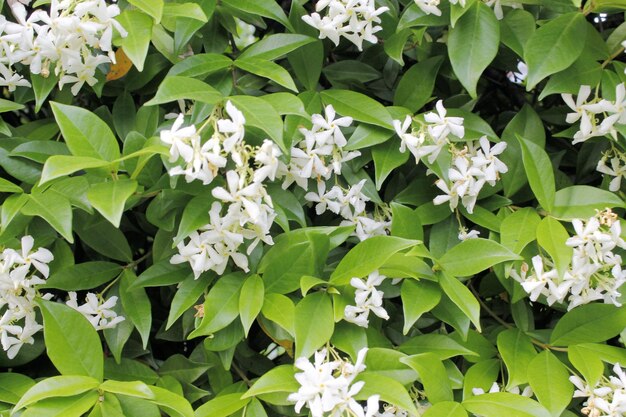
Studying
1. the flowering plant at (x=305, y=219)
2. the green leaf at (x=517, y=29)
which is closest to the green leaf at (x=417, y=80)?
the flowering plant at (x=305, y=219)

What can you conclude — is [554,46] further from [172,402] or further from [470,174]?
[172,402]

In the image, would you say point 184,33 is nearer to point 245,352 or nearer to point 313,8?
point 313,8

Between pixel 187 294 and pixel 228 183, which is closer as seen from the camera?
pixel 228 183

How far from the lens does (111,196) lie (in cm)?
98

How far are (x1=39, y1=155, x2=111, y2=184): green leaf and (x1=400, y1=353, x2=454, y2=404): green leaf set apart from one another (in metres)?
0.50

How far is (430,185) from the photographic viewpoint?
1.25 m

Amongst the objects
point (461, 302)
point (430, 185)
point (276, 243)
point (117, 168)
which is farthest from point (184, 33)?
point (461, 302)

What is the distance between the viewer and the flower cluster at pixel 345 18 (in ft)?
3.66

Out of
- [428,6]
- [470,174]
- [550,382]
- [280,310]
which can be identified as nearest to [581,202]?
[470,174]

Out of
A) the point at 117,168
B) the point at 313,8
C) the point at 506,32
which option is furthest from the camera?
the point at 313,8

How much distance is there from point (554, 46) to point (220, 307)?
25.7 inches

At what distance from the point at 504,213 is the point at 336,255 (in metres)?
0.29

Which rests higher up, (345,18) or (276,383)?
(345,18)

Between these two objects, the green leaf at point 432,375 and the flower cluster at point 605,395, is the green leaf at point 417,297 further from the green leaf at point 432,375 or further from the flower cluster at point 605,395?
the flower cluster at point 605,395
